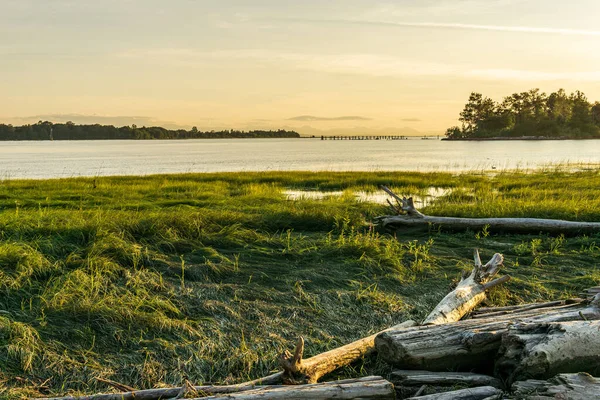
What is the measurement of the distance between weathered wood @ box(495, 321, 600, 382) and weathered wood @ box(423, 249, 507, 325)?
114 centimetres

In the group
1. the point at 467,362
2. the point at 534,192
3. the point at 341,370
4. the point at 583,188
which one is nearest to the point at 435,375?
the point at 467,362

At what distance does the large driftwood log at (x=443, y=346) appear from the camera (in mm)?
5070

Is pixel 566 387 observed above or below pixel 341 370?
above

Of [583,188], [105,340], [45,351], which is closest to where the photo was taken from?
[45,351]

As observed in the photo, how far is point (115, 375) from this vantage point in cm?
524

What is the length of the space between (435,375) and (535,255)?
19.7ft

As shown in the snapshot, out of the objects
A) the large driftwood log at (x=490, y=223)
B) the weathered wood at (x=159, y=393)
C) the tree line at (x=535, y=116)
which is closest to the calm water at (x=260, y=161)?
the large driftwood log at (x=490, y=223)

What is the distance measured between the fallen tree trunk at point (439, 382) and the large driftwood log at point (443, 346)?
14cm

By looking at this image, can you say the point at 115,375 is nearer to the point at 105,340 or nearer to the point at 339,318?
the point at 105,340

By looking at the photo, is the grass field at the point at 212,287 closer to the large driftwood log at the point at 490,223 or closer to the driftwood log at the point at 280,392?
the large driftwood log at the point at 490,223

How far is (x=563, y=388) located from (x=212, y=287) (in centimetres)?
461

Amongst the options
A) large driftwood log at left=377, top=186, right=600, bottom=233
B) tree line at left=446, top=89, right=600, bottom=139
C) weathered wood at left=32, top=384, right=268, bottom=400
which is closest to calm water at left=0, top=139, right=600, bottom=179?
large driftwood log at left=377, top=186, right=600, bottom=233

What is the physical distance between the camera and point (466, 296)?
6910 millimetres

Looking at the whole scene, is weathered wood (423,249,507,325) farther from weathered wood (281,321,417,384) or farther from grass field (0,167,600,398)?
weathered wood (281,321,417,384)
